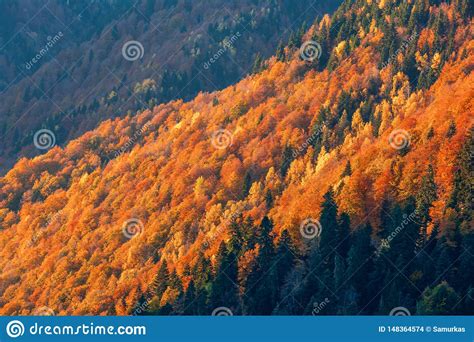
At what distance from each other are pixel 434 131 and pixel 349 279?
58916mm

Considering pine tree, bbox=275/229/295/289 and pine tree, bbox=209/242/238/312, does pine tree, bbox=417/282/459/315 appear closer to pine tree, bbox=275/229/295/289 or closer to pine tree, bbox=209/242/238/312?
pine tree, bbox=275/229/295/289

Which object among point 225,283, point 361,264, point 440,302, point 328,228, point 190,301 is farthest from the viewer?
point 225,283

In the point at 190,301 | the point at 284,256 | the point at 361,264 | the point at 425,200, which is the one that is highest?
the point at 190,301

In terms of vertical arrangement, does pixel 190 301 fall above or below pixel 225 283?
above

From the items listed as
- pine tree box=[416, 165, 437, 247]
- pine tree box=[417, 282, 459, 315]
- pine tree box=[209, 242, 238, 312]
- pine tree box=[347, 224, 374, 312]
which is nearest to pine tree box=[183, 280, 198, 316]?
pine tree box=[209, 242, 238, 312]

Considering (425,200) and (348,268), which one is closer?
(348,268)

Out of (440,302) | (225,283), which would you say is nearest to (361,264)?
(440,302)

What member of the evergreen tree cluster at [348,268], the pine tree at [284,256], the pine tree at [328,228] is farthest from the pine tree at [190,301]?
the pine tree at [328,228]

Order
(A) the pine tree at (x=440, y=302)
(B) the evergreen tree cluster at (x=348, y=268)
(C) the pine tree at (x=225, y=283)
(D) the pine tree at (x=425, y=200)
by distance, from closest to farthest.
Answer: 1. (A) the pine tree at (x=440, y=302)
2. (B) the evergreen tree cluster at (x=348, y=268)
3. (D) the pine tree at (x=425, y=200)
4. (C) the pine tree at (x=225, y=283)

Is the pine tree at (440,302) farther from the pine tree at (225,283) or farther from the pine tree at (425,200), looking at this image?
the pine tree at (225,283)

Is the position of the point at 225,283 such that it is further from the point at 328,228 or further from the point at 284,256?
the point at 328,228
